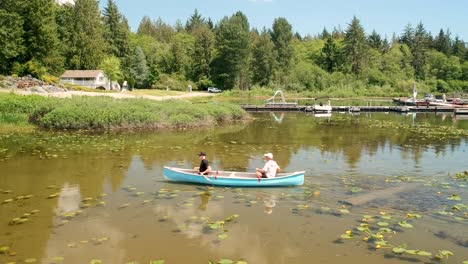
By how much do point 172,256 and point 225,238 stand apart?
1.68 m

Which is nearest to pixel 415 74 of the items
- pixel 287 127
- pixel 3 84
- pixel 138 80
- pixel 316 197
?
pixel 138 80

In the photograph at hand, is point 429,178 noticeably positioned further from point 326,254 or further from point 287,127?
point 287,127

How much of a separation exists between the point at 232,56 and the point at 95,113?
71.7 meters

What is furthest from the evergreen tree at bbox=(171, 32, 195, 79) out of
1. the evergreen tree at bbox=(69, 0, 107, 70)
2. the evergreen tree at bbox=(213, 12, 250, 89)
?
the evergreen tree at bbox=(69, 0, 107, 70)

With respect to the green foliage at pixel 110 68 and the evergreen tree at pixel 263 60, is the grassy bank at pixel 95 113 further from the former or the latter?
the evergreen tree at pixel 263 60

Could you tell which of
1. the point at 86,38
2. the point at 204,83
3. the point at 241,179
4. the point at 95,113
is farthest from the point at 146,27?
the point at 241,179

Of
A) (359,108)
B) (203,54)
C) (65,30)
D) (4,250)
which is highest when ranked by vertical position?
(65,30)

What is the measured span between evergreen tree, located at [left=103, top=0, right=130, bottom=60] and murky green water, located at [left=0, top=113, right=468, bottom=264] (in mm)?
74908

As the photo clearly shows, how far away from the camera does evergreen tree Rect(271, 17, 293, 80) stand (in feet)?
358

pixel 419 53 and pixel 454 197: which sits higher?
pixel 419 53

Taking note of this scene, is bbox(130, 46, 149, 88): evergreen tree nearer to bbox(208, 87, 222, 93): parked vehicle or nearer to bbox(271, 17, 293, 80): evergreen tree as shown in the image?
bbox(208, 87, 222, 93): parked vehicle

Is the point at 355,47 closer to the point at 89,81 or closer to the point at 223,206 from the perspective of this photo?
the point at 89,81

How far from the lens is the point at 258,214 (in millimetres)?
13891

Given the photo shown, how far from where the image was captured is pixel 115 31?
3900 inches
